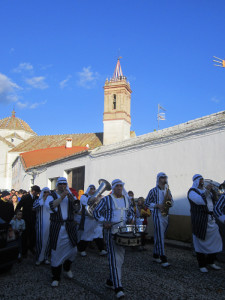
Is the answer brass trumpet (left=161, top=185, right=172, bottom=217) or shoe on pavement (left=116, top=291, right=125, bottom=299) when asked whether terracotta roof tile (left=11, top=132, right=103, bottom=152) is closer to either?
brass trumpet (left=161, top=185, right=172, bottom=217)

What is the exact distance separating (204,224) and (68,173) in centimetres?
1462

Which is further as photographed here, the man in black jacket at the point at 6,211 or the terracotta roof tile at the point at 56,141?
the terracotta roof tile at the point at 56,141

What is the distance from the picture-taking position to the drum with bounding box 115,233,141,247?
470 centimetres

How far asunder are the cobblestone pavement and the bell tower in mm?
38121

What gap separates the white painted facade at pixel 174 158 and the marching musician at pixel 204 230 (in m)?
4.07

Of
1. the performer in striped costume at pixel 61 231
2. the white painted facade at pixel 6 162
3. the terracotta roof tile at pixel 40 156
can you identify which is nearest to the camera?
the performer in striped costume at pixel 61 231

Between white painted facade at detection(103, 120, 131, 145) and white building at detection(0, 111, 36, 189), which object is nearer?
white painted facade at detection(103, 120, 131, 145)

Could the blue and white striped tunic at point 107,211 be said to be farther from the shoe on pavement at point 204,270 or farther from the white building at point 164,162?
the white building at point 164,162

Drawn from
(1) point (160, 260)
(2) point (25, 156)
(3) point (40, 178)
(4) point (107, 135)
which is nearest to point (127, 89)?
(4) point (107, 135)

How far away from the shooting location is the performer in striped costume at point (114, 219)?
4.84 metres

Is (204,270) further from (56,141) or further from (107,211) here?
(56,141)

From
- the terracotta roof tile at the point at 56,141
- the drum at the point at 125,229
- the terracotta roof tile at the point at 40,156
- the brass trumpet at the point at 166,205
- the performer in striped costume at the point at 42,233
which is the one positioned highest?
the terracotta roof tile at the point at 56,141

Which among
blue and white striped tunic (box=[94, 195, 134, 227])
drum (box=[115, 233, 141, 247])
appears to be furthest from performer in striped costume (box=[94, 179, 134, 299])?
drum (box=[115, 233, 141, 247])

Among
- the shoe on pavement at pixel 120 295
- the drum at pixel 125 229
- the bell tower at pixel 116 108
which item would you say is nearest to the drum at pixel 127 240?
the drum at pixel 125 229
